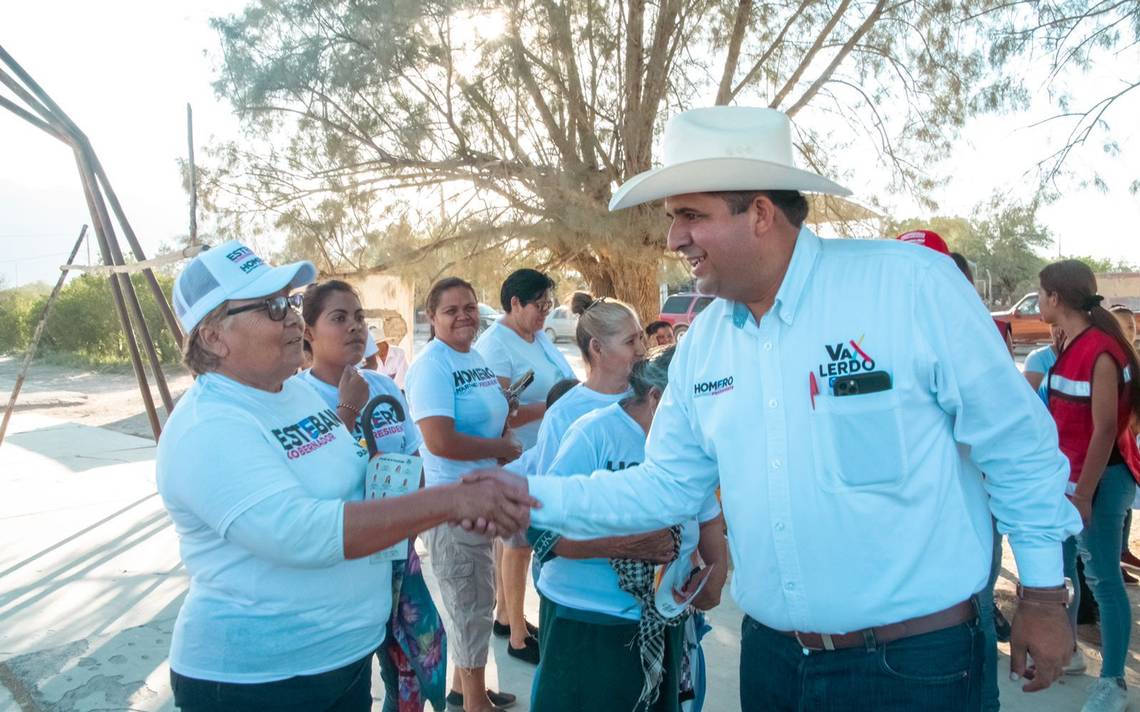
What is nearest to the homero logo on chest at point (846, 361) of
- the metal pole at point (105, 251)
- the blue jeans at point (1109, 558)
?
the blue jeans at point (1109, 558)

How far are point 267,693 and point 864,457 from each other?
5.36 ft

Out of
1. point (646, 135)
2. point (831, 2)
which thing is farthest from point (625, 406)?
point (831, 2)

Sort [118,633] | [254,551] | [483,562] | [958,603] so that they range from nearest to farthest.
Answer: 1. [958,603]
2. [254,551]
3. [483,562]
4. [118,633]

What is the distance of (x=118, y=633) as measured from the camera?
483 centimetres

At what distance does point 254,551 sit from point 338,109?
250 inches

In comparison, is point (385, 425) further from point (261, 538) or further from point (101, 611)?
point (101, 611)

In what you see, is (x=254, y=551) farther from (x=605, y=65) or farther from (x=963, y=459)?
(x=605, y=65)

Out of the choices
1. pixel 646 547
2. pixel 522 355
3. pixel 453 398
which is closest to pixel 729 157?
pixel 646 547

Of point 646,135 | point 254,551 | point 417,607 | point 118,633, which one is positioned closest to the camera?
point 254,551

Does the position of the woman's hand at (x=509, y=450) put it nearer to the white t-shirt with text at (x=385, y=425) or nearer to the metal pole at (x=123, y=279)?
the white t-shirt with text at (x=385, y=425)

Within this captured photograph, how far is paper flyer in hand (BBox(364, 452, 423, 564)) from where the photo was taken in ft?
8.11

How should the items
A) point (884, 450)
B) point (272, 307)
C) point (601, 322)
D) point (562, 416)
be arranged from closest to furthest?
1. point (884, 450)
2. point (272, 307)
3. point (562, 416)
4. point (601, 322)

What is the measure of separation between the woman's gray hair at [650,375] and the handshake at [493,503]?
625 mm

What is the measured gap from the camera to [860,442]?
6.07ft
